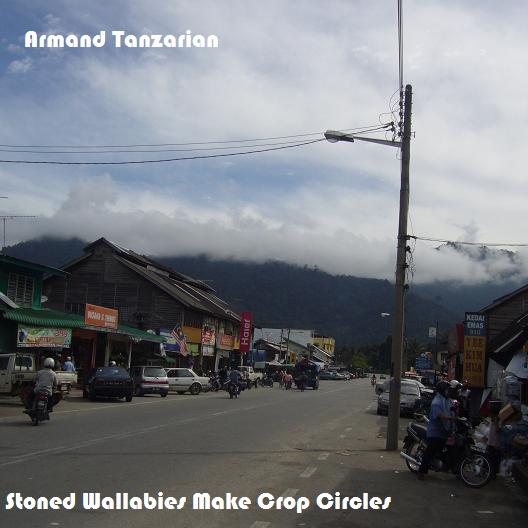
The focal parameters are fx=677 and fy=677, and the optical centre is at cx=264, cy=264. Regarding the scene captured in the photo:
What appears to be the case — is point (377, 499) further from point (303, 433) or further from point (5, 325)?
point (5, 325)

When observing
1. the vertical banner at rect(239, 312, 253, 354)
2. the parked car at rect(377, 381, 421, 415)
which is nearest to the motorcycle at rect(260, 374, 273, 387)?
the vertical banner at rect(239, 312, 253, 354)

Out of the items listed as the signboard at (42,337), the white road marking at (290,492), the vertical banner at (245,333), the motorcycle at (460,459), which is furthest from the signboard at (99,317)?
the vertical banner at (245,333)

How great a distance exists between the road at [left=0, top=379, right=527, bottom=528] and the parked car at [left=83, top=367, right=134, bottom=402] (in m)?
9.37

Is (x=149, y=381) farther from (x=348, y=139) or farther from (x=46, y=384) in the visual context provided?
(x=348, y=139)

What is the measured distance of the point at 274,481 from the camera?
10633 millimetres

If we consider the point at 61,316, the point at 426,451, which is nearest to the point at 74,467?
the point at 426,451

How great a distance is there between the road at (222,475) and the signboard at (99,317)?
50.2 feet

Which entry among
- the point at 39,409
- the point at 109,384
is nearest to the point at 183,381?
the point at 109,384

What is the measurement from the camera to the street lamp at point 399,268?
15523mm

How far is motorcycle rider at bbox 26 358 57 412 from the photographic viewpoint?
1769cm

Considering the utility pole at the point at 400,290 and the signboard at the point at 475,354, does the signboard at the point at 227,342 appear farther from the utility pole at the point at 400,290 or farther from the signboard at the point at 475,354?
the utility pole at the point at 400,290

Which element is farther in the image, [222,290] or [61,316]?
[222,290]

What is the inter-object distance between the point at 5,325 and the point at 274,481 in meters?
19.6

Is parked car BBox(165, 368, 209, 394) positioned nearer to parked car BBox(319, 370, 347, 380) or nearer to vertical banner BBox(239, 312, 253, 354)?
vertical banner BBox(239, 312, 253, 354)
